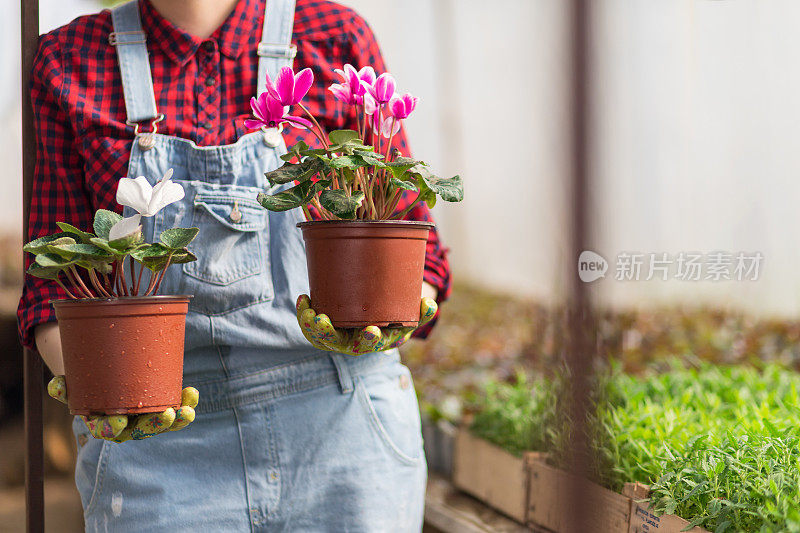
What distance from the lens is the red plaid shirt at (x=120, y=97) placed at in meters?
1.17

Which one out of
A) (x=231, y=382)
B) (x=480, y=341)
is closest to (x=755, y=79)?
(x=231, y=382)

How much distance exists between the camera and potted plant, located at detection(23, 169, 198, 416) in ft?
3.02

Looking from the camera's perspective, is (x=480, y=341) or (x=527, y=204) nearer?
(x=527, y=204)

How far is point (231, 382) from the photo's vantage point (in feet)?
3.85

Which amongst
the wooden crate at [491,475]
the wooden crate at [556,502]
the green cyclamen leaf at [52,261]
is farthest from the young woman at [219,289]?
the wooden crate at [491,475]

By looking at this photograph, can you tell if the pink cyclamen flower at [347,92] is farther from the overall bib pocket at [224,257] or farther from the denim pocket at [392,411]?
the denim pocket at [392,411]

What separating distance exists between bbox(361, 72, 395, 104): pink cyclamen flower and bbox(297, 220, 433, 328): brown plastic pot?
0.55 ft

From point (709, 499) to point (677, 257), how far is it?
499 mm

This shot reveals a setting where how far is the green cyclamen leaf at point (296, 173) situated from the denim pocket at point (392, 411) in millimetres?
384

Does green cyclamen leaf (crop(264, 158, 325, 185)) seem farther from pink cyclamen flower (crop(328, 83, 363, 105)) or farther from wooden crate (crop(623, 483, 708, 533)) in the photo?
wooden crate (crop(623, 483, 708, 533))

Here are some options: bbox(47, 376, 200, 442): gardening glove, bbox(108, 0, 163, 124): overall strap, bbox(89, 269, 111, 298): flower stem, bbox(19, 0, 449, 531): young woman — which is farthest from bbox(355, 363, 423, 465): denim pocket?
bbox(108, 0, 163, 124): overall strap

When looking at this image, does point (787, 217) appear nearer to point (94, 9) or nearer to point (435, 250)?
point (435, 250)

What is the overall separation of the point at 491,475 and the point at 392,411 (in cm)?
88

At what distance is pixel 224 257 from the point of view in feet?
3.82
